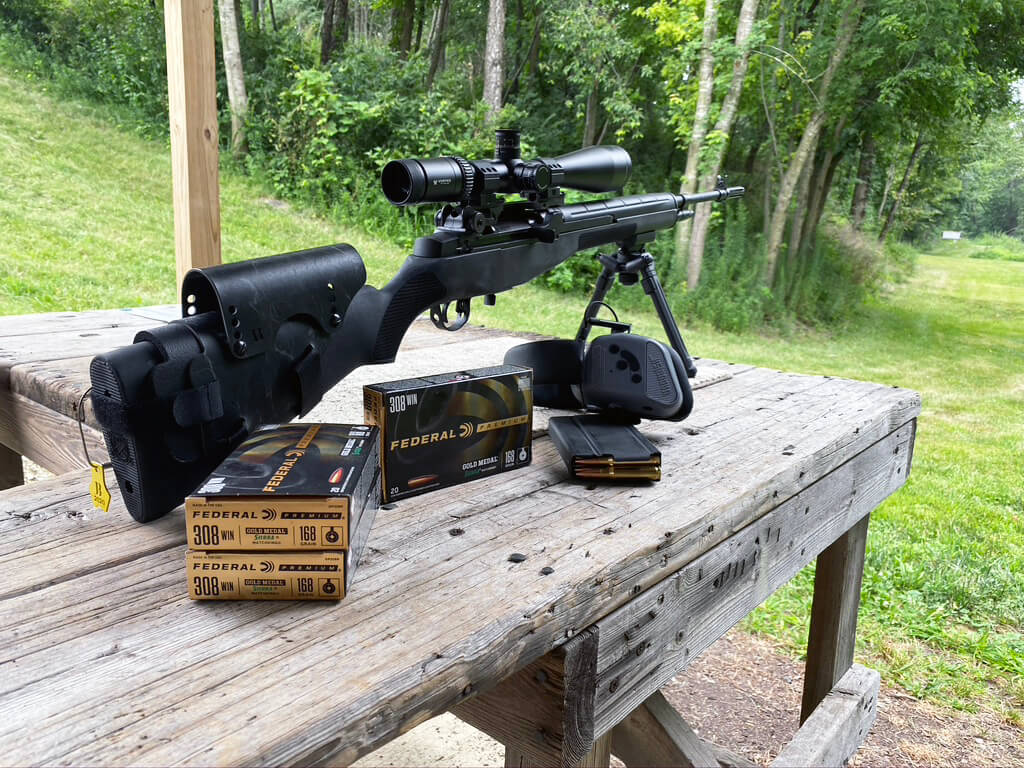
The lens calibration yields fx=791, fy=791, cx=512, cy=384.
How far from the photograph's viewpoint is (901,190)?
8.80 metres

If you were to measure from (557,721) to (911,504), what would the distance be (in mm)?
3299

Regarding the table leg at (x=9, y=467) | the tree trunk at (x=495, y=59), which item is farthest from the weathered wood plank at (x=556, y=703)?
the tree trunk at (x=495, y=59)

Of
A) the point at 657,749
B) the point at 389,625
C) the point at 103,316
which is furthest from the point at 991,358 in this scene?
the point at 389,625

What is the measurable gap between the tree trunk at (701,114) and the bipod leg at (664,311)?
14.8ft

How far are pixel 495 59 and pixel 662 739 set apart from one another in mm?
7261

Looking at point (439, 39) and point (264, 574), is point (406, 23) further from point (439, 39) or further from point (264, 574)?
point (264, 574)

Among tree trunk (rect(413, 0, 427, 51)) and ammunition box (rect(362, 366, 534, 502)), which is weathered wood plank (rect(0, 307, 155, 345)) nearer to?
ammunition box (rect(362, 366, 534, 502))

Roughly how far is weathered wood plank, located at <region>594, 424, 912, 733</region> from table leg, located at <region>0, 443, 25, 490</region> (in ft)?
6.30

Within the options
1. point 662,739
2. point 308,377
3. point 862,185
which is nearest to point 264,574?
point 308,377

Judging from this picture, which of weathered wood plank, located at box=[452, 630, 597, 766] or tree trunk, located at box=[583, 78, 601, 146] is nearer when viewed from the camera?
weathered wood plank, located at box=[452, 630, 597, 766]

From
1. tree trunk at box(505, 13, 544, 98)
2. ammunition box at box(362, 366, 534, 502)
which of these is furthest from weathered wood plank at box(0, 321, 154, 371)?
tree trunk at box(505, 13, 544, 98)

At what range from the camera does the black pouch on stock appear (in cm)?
103

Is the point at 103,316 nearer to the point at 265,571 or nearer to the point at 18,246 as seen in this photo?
the point at 265,571

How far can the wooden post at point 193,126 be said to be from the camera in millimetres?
1907
